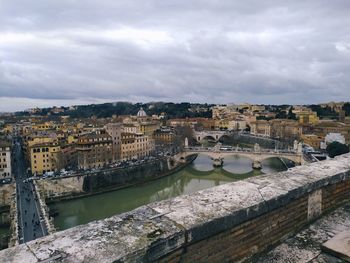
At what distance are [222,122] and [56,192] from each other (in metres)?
31.8

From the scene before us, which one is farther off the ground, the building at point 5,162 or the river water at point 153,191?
the building at point 5,162

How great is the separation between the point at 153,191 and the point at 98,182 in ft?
10.1

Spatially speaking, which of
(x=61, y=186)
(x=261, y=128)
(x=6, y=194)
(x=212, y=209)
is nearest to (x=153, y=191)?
(x=61, y=186)

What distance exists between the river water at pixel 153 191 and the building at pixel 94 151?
14.8 ft

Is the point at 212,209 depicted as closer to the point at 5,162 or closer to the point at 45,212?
the point at 45,212

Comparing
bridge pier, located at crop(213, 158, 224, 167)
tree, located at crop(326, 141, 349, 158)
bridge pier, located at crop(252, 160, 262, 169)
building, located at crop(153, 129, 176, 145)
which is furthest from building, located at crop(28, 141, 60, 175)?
tree, located at crop(326, 141, 349, 158)

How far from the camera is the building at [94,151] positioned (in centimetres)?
2116

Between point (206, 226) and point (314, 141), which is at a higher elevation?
point (206, 226)

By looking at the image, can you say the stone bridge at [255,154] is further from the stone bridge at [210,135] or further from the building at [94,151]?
the stone bridge at [210,135]

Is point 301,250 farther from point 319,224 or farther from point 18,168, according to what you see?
point 18,168

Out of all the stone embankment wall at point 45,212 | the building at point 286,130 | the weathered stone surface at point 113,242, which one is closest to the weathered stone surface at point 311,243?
the weathered stone surface at point 113,242

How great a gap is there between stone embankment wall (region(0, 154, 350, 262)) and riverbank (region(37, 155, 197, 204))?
15.4 metres

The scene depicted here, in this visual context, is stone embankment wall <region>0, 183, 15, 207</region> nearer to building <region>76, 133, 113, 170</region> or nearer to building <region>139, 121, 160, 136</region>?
building <region>76, 133, 113, 170</region>

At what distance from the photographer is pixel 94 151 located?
71.4 ft
